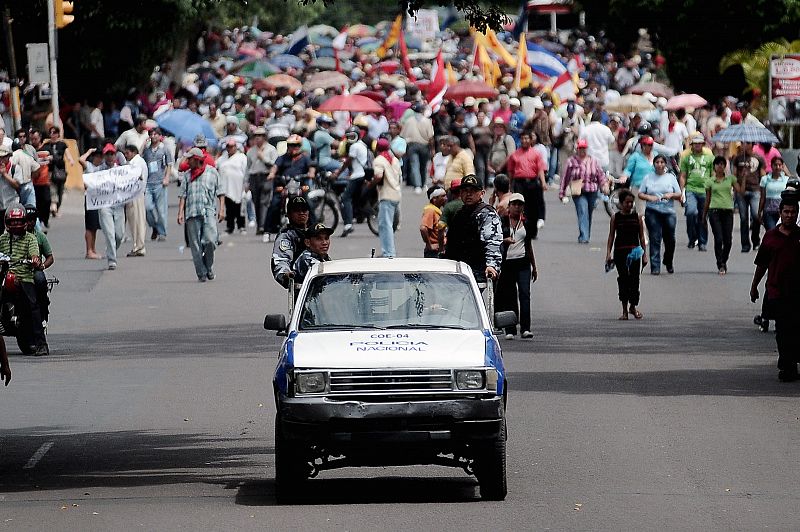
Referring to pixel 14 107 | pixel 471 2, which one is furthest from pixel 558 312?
pixel 14 107

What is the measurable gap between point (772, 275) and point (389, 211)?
11373 millimetres

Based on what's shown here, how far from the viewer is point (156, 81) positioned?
59.6 m

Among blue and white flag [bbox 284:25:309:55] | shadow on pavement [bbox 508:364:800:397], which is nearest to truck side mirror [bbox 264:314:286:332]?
shadow on pavement [bbox 508:364:800:397]

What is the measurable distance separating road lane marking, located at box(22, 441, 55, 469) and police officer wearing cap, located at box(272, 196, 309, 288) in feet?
6.80

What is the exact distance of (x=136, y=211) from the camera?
29219 millimetres

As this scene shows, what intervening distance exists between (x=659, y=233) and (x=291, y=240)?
501 inches

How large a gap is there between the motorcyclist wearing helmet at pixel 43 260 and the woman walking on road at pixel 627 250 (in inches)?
248

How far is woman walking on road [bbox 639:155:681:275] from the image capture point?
26.5 meters

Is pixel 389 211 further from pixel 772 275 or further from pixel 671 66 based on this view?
pixel 671 66

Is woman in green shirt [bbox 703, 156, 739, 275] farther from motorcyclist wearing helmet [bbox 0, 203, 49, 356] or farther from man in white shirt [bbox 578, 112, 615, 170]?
motorcyclist wearing helmet [bbox 0, 203, 49, 356]

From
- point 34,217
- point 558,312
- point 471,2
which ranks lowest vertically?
point 558,312

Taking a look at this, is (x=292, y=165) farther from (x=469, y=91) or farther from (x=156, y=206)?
(x=469, y=91)

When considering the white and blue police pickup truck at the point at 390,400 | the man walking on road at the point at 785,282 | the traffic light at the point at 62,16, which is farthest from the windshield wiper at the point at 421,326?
the traffic light at the point at 62,16

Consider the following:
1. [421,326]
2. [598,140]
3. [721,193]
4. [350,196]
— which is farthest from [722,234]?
[421,326]
